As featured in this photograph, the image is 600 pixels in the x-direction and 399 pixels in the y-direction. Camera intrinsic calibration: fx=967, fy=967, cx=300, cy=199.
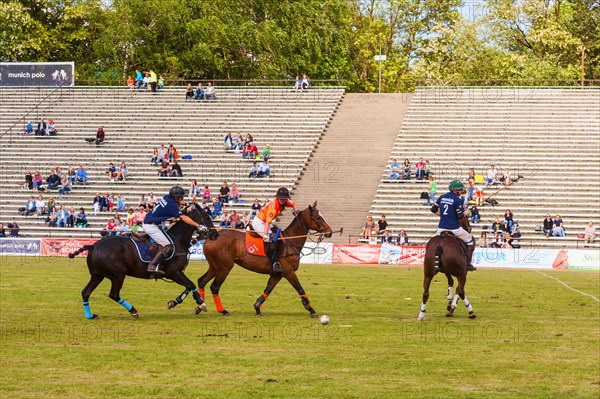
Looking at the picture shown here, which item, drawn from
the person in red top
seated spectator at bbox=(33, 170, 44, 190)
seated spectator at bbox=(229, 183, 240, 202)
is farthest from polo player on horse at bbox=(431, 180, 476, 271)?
seated spectator at bbox=(33, 170, 44, 190)

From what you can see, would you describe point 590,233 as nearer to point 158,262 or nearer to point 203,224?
point 203,224

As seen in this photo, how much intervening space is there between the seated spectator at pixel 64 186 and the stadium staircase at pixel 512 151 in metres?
16.7

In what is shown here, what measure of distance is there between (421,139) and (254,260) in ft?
118

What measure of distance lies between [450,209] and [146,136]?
39985 millimetres

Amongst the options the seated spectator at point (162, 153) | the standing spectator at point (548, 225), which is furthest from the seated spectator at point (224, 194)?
the standing spectator at point (548, 225)

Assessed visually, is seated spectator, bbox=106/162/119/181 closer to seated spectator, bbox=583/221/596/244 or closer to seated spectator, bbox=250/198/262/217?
seated spectator, bbox=250/198/262/217

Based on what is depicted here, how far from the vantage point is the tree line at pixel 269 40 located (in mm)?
74250

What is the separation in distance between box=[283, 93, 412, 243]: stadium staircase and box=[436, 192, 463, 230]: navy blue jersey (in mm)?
25220

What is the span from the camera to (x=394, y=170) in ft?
172

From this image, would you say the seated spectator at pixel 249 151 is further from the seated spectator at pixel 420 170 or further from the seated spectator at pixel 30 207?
the seated spectator at pixel 30 207

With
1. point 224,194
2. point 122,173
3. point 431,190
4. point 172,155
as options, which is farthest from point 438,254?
point 172,155

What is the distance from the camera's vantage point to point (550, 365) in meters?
15.2

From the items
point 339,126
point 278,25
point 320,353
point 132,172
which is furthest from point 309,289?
point 278,25

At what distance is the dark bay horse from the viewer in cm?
2033
